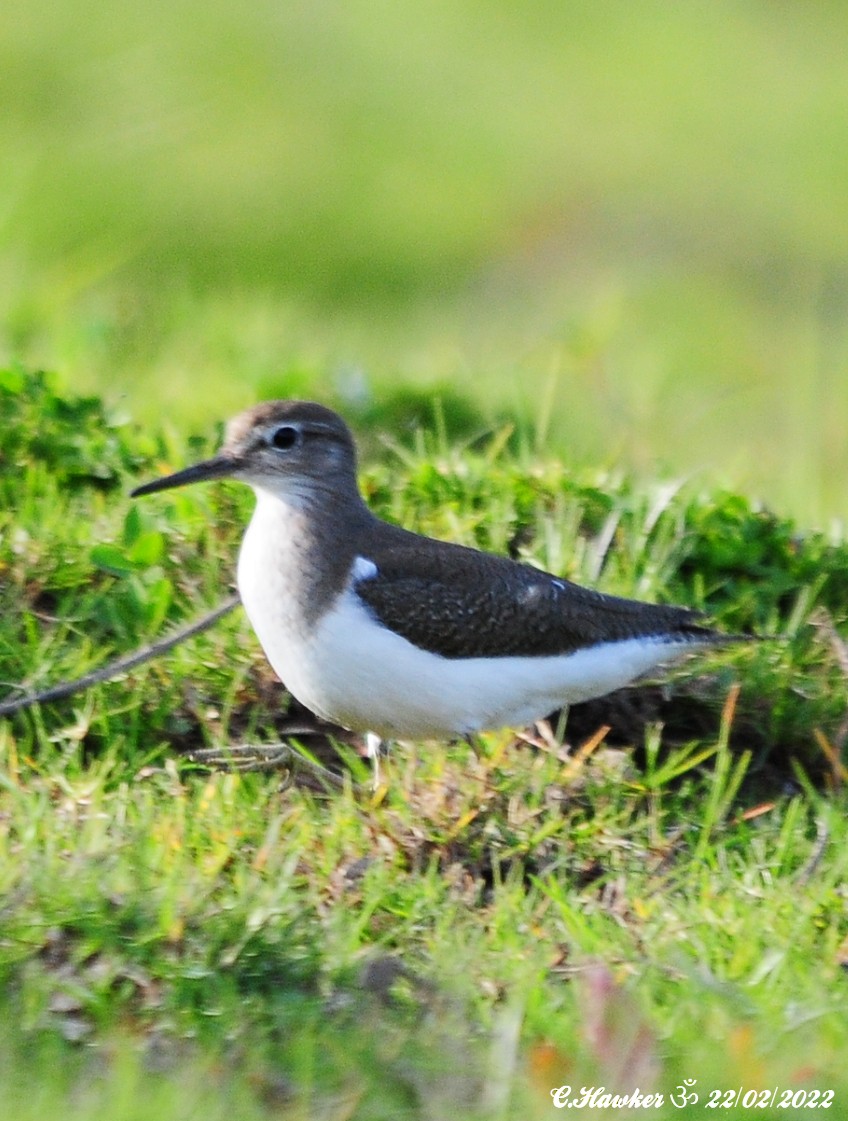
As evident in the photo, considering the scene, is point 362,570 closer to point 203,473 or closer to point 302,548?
point 302,548

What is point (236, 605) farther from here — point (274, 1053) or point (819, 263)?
point (819, 263)

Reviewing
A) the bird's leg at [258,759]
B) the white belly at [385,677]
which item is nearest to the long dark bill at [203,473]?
the white belly at [385,677]

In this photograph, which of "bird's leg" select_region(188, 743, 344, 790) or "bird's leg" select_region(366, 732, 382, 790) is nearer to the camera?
"bird's leg" select_region(188, 743, 344, 790)

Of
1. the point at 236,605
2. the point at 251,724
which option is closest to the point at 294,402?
the point at 236,605

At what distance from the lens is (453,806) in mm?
4477

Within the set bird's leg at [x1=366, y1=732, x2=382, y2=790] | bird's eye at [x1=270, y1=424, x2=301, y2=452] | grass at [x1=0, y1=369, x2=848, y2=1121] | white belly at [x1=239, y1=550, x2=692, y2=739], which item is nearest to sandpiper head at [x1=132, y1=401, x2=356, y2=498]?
bird's eye at [x1=270, y1=424, x2=301, y2=452]

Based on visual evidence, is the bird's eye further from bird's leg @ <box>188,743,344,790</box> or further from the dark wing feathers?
bird's leg @ <box>188,743,344,790</box>

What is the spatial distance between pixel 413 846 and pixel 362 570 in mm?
822

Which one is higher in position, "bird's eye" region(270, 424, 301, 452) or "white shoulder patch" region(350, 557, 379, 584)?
"bird's eye" region(270, 424, 301, 452)

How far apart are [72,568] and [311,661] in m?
1.09

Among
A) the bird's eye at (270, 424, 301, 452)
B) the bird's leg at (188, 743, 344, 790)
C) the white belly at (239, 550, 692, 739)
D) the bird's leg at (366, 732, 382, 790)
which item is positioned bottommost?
the bird's leg at (366, 732, 382, 790)

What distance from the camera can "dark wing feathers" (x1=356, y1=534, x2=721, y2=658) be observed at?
4.69 metres

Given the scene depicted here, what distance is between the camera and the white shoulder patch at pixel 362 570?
184 inches

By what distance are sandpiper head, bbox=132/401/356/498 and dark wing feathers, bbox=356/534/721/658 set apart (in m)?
0.31
